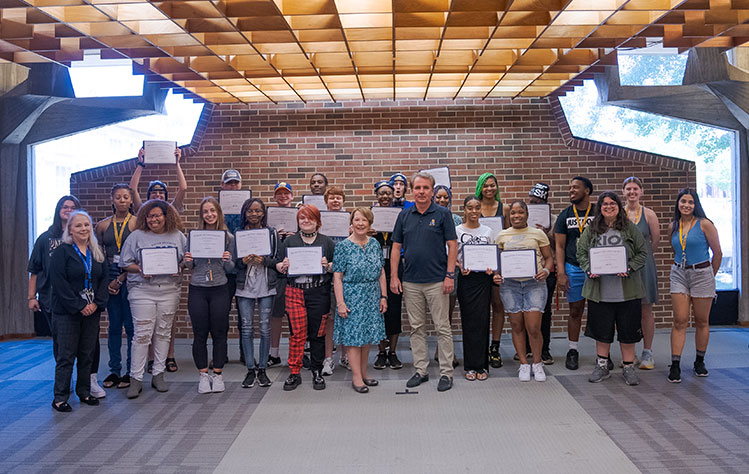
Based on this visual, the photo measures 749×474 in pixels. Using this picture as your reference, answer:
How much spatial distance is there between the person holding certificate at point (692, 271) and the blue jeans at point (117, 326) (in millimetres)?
4861

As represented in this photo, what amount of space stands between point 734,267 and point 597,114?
2.67m

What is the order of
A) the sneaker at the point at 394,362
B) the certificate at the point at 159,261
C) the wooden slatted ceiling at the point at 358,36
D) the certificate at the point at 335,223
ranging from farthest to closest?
the sneaker at the point at 394,362, the certificate at the point at 335,223, the certificate at the point at 159,261, the wooden slatted ceiling at the point at 358,36

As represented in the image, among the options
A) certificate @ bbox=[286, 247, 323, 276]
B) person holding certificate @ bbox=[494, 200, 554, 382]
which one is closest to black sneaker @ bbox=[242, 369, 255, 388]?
certificate @ bbox=[286, 247, 323, 276]

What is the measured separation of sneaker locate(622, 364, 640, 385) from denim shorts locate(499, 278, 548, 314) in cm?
86

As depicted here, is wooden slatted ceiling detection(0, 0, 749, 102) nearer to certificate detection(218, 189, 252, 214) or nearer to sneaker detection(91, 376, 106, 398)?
certificate detection(218, 189, 252, 214)

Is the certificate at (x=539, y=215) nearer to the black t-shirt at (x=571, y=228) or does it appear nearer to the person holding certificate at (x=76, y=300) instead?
the black t-shirt at (x=571, y=228)

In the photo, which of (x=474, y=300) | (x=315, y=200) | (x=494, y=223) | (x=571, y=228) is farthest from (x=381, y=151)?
(x=474, y=300)

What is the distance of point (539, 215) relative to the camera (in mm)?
5746

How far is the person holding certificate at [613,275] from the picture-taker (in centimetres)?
477

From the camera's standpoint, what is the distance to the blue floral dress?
4.74m

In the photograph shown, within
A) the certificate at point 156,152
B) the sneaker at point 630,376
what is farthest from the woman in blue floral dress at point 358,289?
the certificate at point 156,152

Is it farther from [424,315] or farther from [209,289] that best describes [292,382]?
[424,315]

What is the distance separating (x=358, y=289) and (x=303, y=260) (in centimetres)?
52

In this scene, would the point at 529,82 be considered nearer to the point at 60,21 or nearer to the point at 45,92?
the point at 60,21
